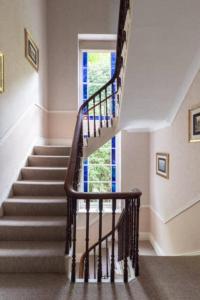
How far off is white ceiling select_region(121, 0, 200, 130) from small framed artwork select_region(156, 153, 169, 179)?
84 cm

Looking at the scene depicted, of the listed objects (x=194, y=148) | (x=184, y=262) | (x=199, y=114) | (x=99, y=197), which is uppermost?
(x=199, y=114)

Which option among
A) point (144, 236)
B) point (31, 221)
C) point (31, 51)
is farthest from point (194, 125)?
point (144, 236)

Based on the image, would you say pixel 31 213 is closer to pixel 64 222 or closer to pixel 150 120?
pixel 64 222

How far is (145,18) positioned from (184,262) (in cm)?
247

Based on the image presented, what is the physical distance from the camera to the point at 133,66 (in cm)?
329

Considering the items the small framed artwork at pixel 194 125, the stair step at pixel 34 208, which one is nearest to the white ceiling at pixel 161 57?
the small framed artwork at pixel 194 125

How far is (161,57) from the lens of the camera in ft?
10.4

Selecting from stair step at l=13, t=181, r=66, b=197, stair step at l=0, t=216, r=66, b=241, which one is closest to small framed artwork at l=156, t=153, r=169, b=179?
stair step at l=13, t=181, r=66, b=197

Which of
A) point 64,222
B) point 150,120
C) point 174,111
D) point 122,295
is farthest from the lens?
point 150,120

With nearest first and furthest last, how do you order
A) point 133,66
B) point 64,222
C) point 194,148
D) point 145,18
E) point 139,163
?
point 145,18, point 64,222, point 133,66, point 194,148, point 139,163

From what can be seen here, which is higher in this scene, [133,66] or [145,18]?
[145,18]

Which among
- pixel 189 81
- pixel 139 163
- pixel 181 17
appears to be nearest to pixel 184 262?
pixel 189 81

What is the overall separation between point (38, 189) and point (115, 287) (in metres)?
1.80

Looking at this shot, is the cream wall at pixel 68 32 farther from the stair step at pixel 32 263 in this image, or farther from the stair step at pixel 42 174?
the stair step at pixel 32 263
